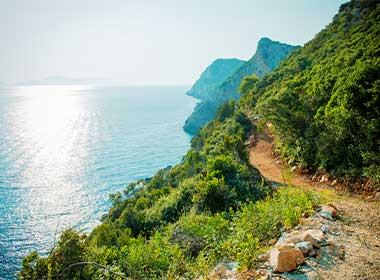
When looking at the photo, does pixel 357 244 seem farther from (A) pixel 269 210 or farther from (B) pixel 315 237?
(A) pixel 269 210

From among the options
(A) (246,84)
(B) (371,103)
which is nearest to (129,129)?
(A) (246,84)

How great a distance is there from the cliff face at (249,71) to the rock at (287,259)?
324 ft

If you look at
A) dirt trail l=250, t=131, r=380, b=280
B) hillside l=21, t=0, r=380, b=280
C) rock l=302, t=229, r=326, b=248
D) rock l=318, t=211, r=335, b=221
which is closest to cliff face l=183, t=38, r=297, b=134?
hillside l=21, t=0, r=380, b=280

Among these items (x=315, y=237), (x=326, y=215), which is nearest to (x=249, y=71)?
(x=326, y=215)

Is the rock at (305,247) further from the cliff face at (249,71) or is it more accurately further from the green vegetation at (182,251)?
the cliff face at (249,71)

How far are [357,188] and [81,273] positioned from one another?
1192 centimetres

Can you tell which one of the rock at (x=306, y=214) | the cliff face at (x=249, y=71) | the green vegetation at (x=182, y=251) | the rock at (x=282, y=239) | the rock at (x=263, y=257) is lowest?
the green vegetation at (x=182, y=251)

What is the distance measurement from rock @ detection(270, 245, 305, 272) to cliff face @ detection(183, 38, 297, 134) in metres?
98.8

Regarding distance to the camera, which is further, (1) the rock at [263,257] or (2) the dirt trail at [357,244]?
(1) the rock at [263,257]

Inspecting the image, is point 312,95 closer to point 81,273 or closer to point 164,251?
point 164,251

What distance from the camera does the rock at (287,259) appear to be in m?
4.35

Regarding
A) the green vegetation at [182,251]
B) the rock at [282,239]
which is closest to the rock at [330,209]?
the green vegetation at [182,251]

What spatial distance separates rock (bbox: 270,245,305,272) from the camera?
171 inches

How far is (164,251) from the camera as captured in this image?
20.8 feet
